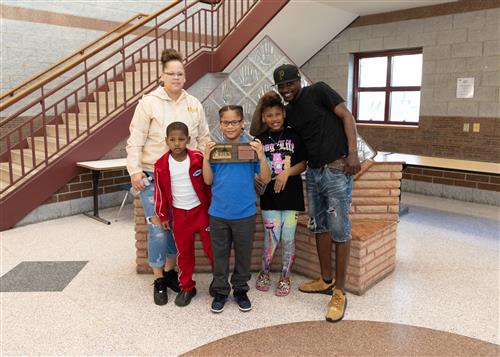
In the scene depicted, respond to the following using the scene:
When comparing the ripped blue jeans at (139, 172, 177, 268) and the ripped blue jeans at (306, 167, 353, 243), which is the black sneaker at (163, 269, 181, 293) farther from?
the ripped blue jeans at (306, 167, 353, 243)

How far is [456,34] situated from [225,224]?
478 cm

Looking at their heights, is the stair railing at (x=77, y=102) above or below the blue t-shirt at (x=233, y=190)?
above

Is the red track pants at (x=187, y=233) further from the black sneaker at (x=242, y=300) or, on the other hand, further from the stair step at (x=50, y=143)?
the stair step at (x=50, y=143)

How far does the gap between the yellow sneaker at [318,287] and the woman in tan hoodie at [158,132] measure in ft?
2.99

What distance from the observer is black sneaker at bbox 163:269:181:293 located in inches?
107

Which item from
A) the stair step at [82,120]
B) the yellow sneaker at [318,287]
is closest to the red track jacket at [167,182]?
the yellow sneaker at [318,287]

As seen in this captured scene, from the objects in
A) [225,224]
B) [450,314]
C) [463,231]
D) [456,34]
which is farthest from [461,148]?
[225,224]

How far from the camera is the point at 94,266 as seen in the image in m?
3.20

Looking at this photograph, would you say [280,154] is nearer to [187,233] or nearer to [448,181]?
[187,233]

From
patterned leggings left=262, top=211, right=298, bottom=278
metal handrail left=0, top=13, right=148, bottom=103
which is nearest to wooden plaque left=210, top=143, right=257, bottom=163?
patterned leggings left=262, top=211, right=298, bottom=278

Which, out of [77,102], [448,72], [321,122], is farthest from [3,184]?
[448,72]

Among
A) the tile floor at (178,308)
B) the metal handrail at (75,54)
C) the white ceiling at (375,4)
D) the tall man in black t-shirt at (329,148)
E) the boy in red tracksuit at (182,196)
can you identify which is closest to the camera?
the tile floor at (178,308)

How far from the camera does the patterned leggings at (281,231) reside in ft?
8.38

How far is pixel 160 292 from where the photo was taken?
260cm
